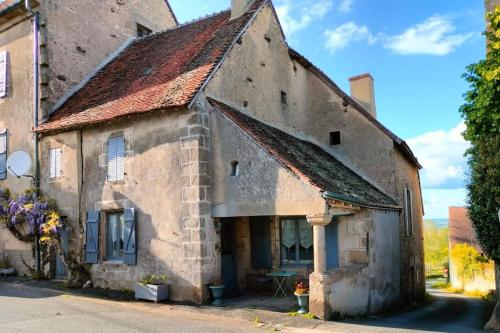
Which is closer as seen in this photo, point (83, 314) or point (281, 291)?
point (83, 314)

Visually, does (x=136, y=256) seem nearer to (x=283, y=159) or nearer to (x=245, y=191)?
(x=245, y=191)

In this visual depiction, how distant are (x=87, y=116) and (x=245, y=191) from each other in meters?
5.03

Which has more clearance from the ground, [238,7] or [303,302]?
[238,7]

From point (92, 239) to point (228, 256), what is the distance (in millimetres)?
3600

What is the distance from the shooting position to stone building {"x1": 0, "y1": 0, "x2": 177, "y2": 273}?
1372cm

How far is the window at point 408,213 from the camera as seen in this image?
15453 mm

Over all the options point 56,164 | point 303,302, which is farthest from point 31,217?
point 303,302

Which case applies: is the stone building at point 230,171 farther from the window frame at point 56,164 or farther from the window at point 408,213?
the window at point 408,213

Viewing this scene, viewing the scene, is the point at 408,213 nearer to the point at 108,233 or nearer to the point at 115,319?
the point at 108,233

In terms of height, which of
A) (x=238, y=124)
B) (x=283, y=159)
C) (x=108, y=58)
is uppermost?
(x=108, y=58)

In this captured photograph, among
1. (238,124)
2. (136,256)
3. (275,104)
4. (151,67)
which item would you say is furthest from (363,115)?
(136,256)

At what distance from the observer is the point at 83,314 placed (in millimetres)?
8953

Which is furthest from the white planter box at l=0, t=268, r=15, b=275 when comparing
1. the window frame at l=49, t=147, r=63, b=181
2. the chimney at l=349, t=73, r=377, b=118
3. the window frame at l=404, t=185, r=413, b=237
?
the chimney at l=349, t=73, r=377, b=118

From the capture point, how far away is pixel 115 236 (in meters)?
12.0
